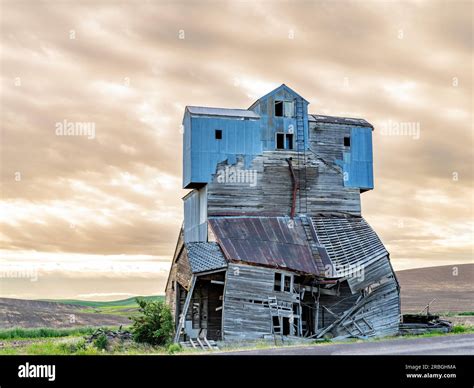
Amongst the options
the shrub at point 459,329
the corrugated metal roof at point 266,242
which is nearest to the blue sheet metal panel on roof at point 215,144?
the corrugated metal roof at point 266,242

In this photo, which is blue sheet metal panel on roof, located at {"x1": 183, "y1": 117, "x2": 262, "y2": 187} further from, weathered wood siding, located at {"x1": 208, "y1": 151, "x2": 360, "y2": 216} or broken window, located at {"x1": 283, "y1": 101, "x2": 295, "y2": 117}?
broken window, located at {"x1": 283, "y1": 101, "x2": 295, "y2": 117}

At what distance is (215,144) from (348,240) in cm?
1024

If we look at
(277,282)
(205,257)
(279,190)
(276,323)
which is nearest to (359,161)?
(279,190)

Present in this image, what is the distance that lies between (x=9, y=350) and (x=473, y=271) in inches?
3451

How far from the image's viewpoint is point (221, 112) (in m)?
40.2

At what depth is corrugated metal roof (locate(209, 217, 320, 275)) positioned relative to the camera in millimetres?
34594

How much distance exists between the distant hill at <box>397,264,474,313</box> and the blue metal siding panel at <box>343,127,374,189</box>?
3136 centimetres

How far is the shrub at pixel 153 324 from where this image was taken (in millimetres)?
37062

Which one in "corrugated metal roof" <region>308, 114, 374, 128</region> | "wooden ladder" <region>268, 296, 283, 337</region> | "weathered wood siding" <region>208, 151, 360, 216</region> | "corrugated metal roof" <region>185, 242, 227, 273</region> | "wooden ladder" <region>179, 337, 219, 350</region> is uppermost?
"corrugated metal roof" <region>308, 114, 374, 128</region>

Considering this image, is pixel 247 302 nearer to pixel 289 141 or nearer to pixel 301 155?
pixel 301 155

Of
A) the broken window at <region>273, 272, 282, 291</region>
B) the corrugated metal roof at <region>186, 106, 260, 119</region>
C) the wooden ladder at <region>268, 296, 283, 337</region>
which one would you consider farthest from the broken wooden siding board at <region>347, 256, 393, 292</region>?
the corrugated metal roof at <region>186, 106, 260, 119</region>

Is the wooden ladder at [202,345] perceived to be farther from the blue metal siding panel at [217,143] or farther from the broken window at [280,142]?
the broken window at [280,142]
